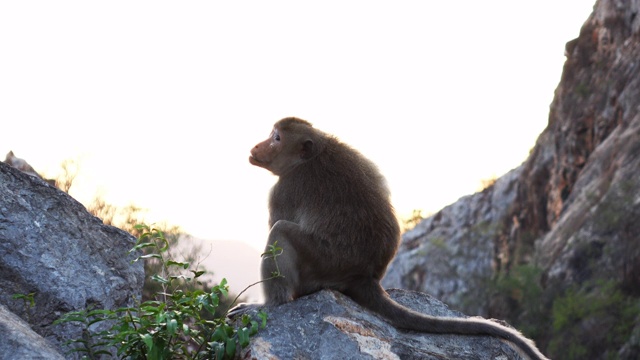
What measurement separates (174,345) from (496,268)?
1384 inches

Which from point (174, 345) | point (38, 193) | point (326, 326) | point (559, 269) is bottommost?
point (174, 345)

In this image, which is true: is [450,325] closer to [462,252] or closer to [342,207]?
[342,207]

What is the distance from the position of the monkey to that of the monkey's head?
27 mm

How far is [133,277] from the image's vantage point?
20.7 feet

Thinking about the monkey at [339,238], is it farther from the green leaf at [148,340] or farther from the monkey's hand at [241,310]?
the green leaf at [148,340]

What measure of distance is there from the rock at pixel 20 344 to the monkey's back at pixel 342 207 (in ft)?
6.79

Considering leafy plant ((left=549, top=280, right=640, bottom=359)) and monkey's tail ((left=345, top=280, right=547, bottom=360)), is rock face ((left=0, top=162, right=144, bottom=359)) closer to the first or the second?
monkey's tail ((left=345, top=280, right=547, bottom=360))

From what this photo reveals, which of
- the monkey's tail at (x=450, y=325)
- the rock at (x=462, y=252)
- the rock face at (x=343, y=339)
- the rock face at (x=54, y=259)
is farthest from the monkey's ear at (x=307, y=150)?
the rock at (x=462, y=252)

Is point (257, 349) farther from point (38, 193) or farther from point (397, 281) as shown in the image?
point (397, 281)

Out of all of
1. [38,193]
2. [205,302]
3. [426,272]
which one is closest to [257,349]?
[205,302]

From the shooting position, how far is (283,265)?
623 cm

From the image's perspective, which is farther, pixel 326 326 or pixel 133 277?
pixel 133 277

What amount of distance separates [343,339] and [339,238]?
1.02m

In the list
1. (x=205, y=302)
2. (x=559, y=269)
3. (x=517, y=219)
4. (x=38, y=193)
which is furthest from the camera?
(x=517, y=219)
